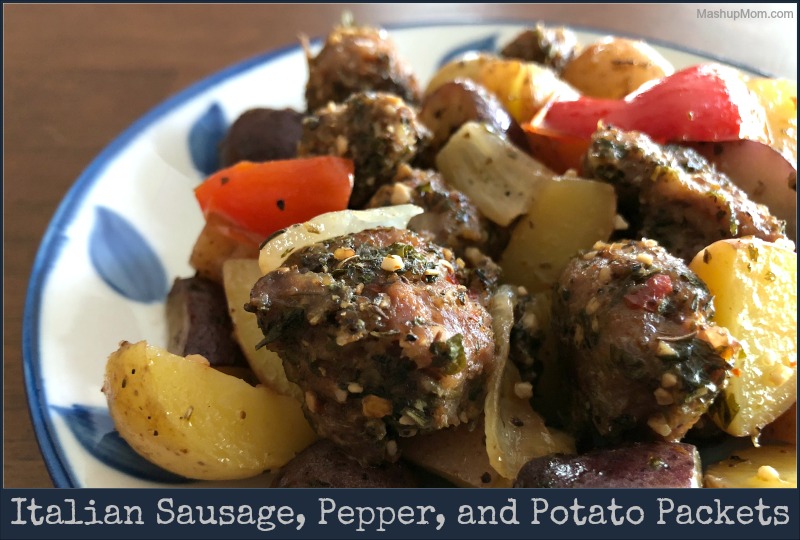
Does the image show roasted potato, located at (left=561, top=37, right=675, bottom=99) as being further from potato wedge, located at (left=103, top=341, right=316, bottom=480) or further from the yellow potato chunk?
potato wedge, located at (left=103, top=341, right=316, bottom=480)

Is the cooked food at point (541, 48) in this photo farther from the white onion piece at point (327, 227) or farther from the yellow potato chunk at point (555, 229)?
the white onion piece at point (327, 227)

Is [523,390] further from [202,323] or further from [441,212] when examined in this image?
[202,323]

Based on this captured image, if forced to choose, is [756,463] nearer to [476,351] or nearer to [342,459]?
[476,351]

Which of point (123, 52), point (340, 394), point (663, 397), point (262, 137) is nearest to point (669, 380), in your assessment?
point (663, 397)

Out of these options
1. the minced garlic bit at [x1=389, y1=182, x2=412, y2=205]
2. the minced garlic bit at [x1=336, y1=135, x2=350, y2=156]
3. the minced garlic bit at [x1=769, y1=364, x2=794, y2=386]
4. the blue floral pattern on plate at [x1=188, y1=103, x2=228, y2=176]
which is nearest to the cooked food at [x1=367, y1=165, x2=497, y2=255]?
the minced garlic bit at [x1=389, y1=182, x2=412, y2=205]

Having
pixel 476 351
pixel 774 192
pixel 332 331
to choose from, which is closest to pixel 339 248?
pixel 332 331

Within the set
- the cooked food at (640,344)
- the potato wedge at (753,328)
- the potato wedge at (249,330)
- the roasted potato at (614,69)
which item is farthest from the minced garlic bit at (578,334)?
the roasted potato at (614,69)
